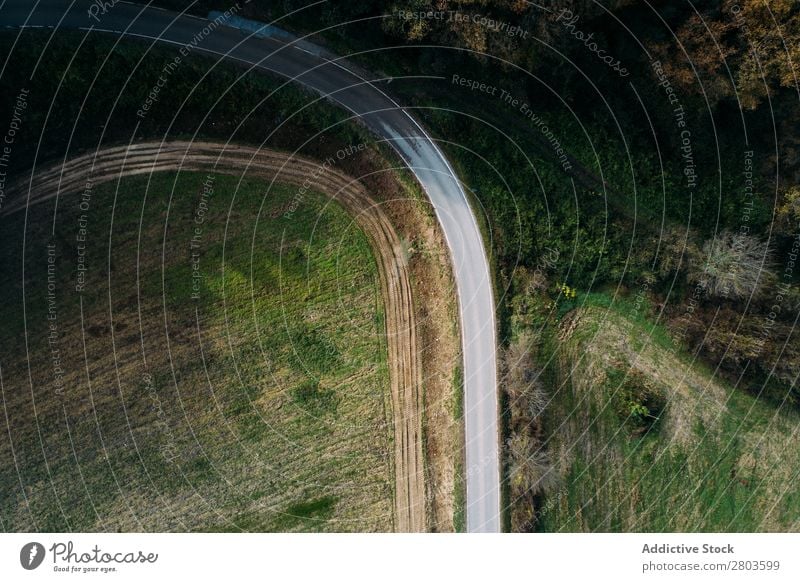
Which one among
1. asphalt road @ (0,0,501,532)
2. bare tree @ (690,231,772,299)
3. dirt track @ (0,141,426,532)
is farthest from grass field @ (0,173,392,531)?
bare tree @ (690,231,772,299)

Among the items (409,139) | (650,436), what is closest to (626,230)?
(650,436)

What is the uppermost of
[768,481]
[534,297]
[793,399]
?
[534,297]

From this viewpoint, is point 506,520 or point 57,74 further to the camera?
point 506,520

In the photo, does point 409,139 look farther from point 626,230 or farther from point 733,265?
point 733,265

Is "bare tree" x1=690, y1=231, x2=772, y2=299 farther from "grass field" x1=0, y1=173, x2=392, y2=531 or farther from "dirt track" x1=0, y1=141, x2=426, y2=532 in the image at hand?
"grass field" x1=0, y1=173, x2=392, y2=531
